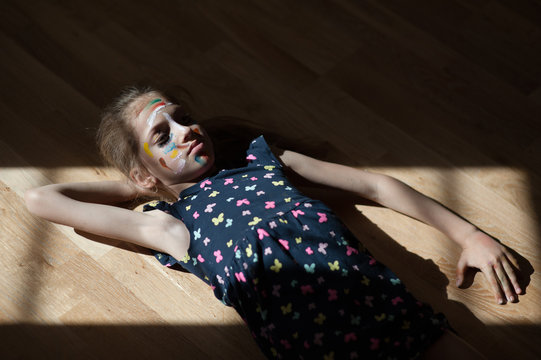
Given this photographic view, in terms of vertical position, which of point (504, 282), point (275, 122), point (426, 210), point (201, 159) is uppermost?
point (201, 159)

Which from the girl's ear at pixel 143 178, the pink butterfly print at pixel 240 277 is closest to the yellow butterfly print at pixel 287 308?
the pink butterfly print at pixel 240 277

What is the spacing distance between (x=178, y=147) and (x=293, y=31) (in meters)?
0.71

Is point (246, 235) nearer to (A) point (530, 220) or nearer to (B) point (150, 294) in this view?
(B) point (150, 294)

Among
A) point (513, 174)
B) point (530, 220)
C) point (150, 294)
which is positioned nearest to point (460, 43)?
point (513, 174)

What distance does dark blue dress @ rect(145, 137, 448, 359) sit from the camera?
1204 mm

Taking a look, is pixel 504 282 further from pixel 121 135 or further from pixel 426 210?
pixel 121 135

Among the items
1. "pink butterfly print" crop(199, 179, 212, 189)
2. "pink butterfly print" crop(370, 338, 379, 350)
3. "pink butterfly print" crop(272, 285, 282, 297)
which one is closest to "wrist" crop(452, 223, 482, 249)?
"pink butterfly print" crop(370, 338, 379, 350)

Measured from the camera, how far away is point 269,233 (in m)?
1.28

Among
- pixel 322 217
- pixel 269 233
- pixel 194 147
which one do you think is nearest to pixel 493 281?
pixel 322 217

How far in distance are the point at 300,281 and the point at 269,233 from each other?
13cm

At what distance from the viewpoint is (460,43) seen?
1.85 m

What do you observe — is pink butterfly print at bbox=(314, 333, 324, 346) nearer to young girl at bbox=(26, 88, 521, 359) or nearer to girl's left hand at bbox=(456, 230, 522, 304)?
young girl at bbox=(26, 88, 521, 359)

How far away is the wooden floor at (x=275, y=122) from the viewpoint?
4.58 ft

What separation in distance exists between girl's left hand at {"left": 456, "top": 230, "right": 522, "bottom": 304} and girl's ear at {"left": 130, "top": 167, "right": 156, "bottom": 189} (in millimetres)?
804
